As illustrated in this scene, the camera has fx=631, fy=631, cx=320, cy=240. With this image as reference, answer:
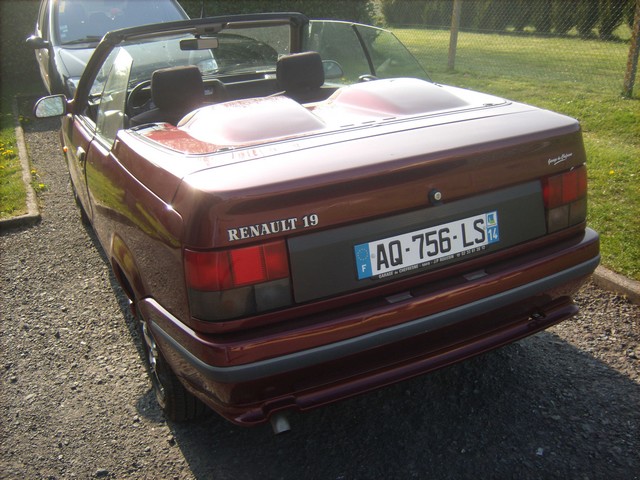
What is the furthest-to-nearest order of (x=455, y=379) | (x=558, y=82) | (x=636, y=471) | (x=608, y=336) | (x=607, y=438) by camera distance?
(x=558, y=82)
(x=608, y=336)
(x=455, y=379)
(x=607, y=438)
(x=636, y=471)

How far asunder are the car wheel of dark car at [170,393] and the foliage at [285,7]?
11320mm

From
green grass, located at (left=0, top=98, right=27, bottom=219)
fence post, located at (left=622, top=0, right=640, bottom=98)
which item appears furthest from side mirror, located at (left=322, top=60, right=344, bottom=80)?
fence post, located at (left=622, top=0, right=640, bottom=98)

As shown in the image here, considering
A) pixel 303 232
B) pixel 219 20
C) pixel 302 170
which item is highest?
pixel 219 20

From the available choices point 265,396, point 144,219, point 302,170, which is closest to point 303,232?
point 302,170

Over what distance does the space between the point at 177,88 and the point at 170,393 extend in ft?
4.84

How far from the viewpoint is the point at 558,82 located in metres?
9.50

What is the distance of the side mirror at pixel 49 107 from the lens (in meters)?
3.98

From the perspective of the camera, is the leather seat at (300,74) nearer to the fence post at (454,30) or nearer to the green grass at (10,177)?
the green grass at (10,177)

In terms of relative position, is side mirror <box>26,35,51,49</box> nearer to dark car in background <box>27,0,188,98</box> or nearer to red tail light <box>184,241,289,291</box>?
dark car in background <box>27,0,188,98</box>

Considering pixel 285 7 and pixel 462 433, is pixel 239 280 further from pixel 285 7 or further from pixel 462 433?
pixel 285 7

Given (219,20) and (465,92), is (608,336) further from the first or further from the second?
(219,20)

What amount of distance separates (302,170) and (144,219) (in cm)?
74

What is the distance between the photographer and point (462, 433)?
9.07ft

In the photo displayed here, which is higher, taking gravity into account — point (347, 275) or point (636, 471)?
point (347, 275)
